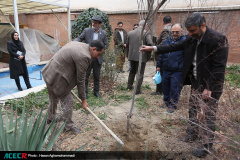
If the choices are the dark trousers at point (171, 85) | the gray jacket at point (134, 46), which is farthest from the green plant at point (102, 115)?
the gray jacket at point (134, 46)

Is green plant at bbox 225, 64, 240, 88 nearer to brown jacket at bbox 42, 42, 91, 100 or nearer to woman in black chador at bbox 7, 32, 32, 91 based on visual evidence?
brown jacket at bbox 42, 42, 91, 100

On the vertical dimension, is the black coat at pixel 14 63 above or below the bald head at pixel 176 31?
below

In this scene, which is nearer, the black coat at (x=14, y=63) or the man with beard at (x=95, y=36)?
the man with beard at (x=95, y=36)

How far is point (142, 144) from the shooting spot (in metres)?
3.07

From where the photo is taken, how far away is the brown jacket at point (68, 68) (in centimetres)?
280

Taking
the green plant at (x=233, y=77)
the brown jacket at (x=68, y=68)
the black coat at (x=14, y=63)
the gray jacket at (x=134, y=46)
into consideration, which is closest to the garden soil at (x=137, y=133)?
the brown jacket at (x=68, y=68)

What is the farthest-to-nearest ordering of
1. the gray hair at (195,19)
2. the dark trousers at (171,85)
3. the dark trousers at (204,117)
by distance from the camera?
the dark trousers at (171,85), the gray hair at (195,19), the dark trousers at (204,117)

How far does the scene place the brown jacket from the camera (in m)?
2.80

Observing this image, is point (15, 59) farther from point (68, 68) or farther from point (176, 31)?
point (176, 31)

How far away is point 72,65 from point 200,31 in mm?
1957

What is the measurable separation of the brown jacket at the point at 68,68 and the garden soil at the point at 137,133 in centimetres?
80

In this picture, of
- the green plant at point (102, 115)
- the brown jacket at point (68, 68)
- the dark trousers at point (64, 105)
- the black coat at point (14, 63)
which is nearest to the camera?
the brown jacket at point (68, 68)

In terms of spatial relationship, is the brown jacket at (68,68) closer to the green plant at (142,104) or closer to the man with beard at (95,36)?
the man with beard at (95,36)

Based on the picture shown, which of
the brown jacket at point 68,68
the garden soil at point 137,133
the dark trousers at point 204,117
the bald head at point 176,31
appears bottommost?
the garden soil at point 137,133
